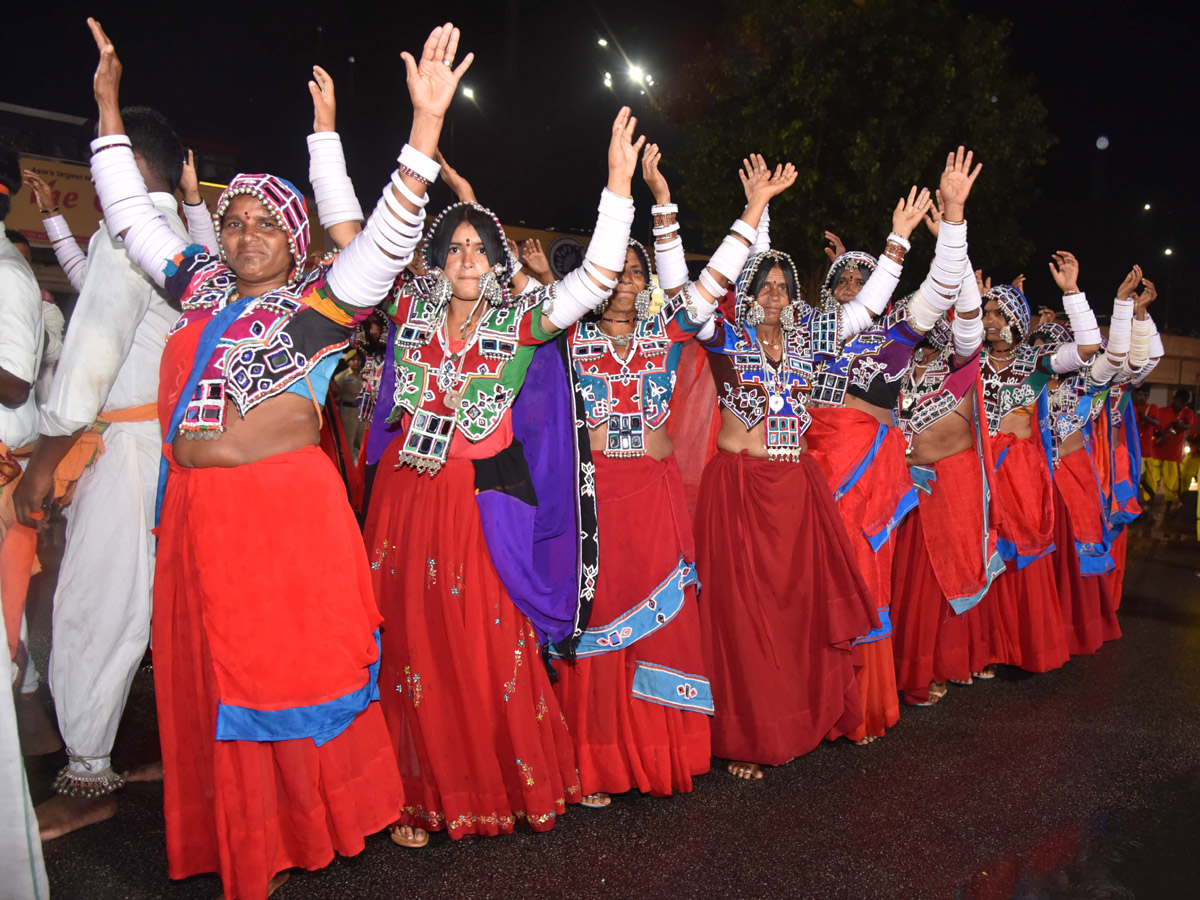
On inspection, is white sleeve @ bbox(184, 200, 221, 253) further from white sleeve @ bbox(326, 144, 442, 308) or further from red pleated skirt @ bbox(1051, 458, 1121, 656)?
red pleated skirt @ bbox(1051, 458, 1121, 656)

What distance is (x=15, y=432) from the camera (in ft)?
9.96

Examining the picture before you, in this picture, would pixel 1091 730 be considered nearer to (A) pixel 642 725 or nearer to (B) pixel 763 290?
(A) pixel 642 725

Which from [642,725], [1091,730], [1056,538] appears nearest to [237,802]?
[642,725]

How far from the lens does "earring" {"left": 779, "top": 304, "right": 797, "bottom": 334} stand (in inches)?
158

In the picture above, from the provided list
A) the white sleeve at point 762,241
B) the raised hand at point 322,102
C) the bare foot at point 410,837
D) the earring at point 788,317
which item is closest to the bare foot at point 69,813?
the bare foot at point 410,837

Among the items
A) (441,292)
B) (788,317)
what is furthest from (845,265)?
(441,292)

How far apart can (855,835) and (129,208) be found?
324cm

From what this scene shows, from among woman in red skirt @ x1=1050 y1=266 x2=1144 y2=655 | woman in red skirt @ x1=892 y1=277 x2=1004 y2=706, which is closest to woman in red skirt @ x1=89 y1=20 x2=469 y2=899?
woman in red skirt @ x1=892 y1=277 x2=1004 y2=706

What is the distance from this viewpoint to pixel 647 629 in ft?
11.4

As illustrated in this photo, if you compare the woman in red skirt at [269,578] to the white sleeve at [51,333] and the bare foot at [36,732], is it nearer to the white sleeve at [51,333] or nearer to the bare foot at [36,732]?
the white sleeve at [51,333]

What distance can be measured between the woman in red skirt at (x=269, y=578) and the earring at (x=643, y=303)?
1.38 meters

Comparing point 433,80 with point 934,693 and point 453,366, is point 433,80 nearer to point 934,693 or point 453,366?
point 453,366

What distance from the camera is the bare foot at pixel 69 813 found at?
2938mm

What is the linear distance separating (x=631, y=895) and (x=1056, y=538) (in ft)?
14.2
